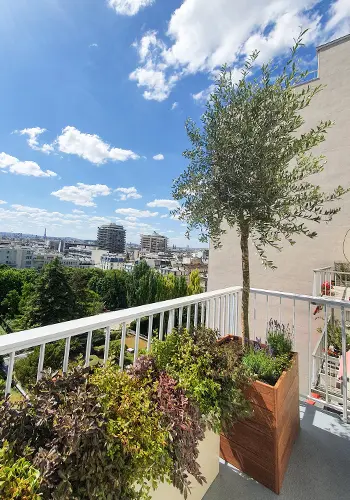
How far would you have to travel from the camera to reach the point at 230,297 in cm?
266

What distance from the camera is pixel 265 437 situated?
4.86ft

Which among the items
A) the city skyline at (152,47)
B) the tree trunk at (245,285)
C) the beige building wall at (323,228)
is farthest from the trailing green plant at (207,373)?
the beige building wall at (323,228)

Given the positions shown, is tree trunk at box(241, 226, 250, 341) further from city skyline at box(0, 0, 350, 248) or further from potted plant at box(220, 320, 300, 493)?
city skyline at box(0, 0, 350, 248)

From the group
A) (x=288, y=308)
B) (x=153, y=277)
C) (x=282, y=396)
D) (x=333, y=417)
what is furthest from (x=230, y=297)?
(x=153, y=277)

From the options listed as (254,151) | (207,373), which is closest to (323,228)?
(254,151)

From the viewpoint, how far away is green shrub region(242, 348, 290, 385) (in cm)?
160

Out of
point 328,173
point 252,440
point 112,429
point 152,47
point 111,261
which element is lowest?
point 252,440

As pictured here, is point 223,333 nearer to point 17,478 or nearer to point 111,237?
point 17,478

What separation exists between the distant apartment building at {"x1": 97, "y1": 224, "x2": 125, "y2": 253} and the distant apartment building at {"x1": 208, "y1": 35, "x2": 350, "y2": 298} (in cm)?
10814

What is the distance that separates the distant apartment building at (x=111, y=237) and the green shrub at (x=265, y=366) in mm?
111610

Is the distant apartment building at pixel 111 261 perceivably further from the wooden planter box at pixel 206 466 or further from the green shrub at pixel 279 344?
the wooden planter box at pixel 206 466

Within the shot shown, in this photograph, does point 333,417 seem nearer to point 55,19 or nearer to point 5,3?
point 5,3

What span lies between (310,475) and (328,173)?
594 cm

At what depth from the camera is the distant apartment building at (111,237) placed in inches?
4343
